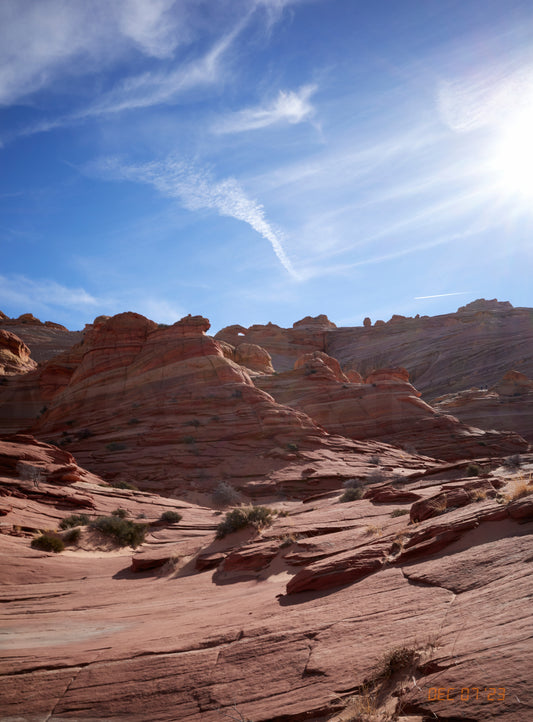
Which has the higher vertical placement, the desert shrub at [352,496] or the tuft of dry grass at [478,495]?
the tuft of dry grass at [478,495]

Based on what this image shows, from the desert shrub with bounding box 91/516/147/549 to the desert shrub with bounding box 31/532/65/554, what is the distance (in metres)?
2.10

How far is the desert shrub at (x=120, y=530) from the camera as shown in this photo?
1478cm

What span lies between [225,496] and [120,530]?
768cm

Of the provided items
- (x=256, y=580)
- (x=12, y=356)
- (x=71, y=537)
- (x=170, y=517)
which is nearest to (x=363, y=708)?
(x=256, y=580)

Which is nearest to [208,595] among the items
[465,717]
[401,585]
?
[401,585]

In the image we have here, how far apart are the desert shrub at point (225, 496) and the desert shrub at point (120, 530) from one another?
7.02m

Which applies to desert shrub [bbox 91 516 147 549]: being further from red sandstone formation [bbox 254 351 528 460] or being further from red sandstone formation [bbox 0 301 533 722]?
red sandstone formation [bbox 254 351 528 460]

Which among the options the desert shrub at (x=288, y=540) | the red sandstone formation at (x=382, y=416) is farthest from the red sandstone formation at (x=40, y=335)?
the desert shrub at (x=288, y=540)

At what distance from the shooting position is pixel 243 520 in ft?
46.5

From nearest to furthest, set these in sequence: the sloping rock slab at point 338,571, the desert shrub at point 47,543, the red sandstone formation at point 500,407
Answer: the sloping rock slab at point 338,571
the desert shrub at point 47,543
the red sandstone formation at point 500,407

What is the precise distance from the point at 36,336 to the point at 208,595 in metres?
82.1

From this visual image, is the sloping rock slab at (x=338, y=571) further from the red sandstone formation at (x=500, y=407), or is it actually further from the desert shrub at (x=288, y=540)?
the red sandstone formation at (x=500, y=407)

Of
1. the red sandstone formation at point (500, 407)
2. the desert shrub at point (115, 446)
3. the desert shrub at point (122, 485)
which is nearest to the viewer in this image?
the desert shrub at point (122, 485)

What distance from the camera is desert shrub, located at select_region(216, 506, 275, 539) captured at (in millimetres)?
13930
